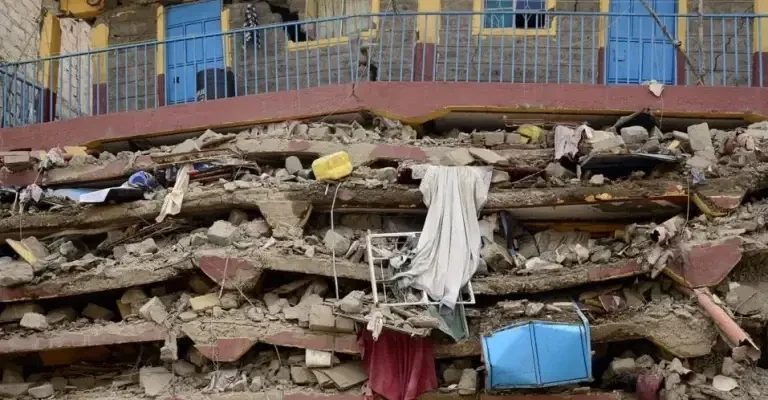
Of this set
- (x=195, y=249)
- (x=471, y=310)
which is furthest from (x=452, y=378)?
(x=195, y=249)

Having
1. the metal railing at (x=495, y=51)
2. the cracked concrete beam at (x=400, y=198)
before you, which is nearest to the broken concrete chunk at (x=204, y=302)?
the cracked concrete beam at (x=400, y=198)

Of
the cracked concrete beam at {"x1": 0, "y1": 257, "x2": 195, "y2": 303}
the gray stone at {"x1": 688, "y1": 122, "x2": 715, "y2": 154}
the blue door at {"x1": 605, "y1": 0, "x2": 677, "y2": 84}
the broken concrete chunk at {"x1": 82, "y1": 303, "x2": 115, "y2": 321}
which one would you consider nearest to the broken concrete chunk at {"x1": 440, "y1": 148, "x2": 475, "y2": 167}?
the gray stone at {"x1": 688, "y1": 122, "x2": 715, "y2": 154}

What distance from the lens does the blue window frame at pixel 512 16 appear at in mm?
13774

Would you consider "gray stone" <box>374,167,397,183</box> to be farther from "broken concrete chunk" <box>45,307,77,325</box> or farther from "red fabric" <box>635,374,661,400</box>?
"broken concrete chunk" <box>45,307,77,325</box>

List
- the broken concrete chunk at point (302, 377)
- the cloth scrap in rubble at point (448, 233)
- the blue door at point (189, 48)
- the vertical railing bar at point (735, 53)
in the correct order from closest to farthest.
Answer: the cloth scrap in rubble at point (448, 233), the broken concrete chunk at point (302, 377), the vertical railing bar at point (735, 53), the blue door at point (189, 48)

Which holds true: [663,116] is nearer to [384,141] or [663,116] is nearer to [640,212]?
[640,212]

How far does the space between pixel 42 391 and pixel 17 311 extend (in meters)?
0.94

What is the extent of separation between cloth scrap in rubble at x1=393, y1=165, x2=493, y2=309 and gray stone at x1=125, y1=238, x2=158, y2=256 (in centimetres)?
266

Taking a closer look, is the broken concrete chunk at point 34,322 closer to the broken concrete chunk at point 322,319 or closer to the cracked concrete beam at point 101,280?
the cracked concrete beam at point 101,280

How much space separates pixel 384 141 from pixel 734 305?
3.83 m

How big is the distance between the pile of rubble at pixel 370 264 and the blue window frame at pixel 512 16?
163cm

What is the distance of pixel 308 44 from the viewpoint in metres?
13.6

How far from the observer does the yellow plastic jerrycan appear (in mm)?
11898

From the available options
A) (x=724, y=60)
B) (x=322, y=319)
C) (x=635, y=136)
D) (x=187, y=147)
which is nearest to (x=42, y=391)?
(x=187, y=147)
